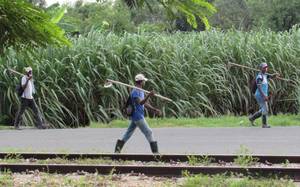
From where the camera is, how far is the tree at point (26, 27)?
324cm

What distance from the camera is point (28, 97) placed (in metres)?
16.7

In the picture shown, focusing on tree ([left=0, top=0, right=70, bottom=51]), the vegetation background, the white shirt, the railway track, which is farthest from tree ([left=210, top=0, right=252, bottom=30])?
tree ([left=0, top=0, right=70, bottom=51])

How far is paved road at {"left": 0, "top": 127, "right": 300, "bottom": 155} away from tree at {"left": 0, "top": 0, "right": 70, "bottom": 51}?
25.2 feet

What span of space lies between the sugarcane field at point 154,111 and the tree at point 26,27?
13.9ft

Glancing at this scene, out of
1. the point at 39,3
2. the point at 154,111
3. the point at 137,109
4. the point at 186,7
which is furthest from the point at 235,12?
the point at 39,3

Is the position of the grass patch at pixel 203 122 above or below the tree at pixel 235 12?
below

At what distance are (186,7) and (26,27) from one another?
0.92m

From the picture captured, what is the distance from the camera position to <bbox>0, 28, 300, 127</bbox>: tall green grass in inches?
727

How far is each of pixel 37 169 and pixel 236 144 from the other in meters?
4.56

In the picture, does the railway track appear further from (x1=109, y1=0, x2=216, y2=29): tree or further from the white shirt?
the white shirt

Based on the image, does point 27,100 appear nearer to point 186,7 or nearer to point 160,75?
point 160,75

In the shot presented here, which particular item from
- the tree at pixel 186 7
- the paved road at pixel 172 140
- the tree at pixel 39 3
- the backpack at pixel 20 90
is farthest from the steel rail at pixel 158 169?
the backpack at pixel 20 90

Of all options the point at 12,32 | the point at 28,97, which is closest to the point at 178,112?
the point at 28,97

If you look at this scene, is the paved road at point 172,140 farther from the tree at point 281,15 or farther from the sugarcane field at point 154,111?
the tree at point 281,15
